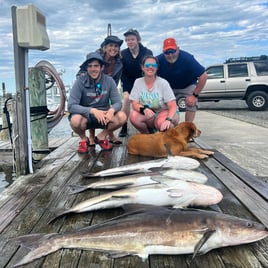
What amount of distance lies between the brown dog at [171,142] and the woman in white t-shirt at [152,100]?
0.45 metres

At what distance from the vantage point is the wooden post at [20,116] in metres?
4.16

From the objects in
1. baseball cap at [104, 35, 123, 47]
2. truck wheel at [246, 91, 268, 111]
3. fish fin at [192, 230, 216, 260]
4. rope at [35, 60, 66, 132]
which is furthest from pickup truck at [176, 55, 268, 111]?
fish fin at [192, 230, 216, 260]

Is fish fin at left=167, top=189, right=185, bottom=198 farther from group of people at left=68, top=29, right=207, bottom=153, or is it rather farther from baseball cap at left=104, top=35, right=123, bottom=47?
baseball cap at left=104, top=35, right=123, bottom=47

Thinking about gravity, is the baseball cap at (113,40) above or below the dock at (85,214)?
above

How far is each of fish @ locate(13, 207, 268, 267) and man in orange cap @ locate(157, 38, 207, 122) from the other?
4014mm

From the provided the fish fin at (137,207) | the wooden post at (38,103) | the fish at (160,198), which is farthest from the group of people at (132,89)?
the fish fin at (137,207)

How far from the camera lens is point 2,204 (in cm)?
315

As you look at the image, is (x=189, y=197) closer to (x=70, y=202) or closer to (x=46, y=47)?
(x=70, y=202)

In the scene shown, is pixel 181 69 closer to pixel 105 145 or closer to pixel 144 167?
pixel 105 145

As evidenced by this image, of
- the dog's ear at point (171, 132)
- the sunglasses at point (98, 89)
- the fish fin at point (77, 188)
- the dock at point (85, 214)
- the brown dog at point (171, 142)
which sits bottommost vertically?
the dock at point (85, 214)

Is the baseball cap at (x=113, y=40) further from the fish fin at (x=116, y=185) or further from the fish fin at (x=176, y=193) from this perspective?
the fish fin at (x=176, y=193)

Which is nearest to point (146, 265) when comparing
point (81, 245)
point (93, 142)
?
point (81, 245)

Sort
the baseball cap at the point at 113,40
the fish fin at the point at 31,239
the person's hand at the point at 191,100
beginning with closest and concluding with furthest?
the fish fin at the point at 31,239 < the baseball cap at the point at 113,40 < the person's hand at the point at 191,100

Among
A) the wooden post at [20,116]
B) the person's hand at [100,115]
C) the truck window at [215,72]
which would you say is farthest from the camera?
the truck window at [215,72]
